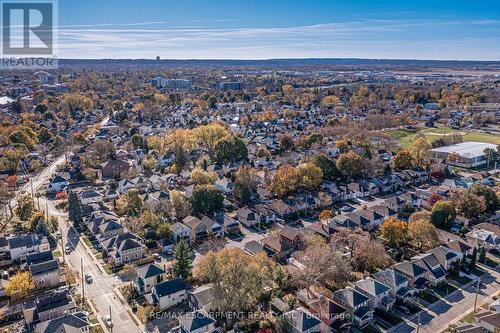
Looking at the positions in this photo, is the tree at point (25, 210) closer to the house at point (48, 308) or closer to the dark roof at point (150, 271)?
the house at point (48, 308)

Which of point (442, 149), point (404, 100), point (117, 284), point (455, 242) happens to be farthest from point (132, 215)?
point (404, 100)

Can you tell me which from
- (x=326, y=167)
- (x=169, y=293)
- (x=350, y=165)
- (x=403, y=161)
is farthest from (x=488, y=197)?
(x=169, y=293)

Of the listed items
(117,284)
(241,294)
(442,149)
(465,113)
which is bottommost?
(117,284)

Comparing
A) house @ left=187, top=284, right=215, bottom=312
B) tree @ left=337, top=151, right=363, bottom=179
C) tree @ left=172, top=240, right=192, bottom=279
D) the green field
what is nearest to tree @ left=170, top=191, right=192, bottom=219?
tree @ left=172, top=240, right=192, bottom=279

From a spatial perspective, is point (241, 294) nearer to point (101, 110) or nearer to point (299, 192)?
point (299, 192)

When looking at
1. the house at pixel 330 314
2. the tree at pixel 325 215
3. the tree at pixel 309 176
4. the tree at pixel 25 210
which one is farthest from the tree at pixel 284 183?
the tree at pixel 25 210

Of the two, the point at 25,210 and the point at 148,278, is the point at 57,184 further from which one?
the point at 148,278

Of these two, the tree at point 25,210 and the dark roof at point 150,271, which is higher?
the tree at point 25,210

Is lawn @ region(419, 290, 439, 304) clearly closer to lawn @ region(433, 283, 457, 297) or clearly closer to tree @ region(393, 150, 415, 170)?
lawn @ region(433, 283, 457, 297)
